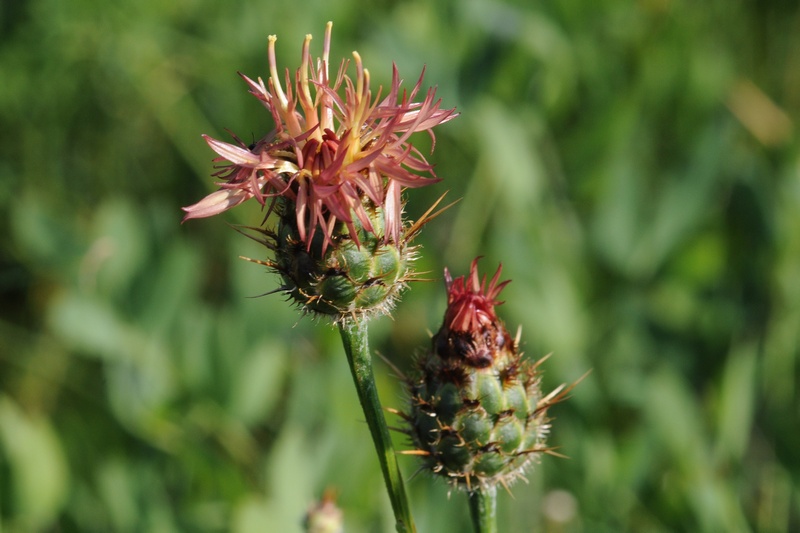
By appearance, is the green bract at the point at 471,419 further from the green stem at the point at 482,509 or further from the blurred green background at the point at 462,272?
the blurred green background at the point at 462,272

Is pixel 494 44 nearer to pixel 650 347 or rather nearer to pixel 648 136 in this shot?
pixel 648 136

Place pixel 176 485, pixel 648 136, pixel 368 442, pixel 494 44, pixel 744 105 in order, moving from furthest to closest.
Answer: pixel 744 105
pixel 648 136
pixel 494 44
pixel 176 485
pixel 368 442

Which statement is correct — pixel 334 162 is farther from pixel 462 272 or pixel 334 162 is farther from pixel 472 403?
pixel 462 272

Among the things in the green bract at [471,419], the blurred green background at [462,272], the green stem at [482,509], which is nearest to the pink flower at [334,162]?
the green bract at [471,419]

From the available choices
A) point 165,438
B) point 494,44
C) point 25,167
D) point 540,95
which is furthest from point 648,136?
point 25,167

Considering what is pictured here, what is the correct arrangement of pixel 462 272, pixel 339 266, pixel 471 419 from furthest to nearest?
pixel 462 272, pixel 471 419, pixel 339 266

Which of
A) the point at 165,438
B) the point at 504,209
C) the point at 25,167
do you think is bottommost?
the point at 165,438

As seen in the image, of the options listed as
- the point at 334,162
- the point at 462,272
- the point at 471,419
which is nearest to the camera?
the point at 334,162

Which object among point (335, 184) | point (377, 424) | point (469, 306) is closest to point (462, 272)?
point (469, 306)
